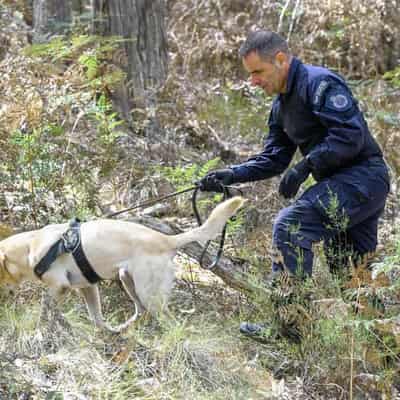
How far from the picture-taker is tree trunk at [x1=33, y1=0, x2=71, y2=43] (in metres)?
9.22

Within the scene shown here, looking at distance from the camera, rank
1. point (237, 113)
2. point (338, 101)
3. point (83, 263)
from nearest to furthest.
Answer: point (338, 101) → point (83, 263) → point (237, 113)

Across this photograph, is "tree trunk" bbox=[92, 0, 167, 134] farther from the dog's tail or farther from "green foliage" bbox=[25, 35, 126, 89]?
the dog's tail

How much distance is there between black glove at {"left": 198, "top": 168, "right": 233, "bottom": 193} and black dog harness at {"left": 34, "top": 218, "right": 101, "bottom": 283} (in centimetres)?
91

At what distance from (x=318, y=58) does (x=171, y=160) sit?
383cm

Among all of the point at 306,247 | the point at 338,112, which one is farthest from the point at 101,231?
the point at 338,112

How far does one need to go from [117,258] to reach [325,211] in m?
1.41

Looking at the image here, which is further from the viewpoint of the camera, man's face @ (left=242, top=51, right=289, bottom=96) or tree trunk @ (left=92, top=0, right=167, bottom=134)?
tree trunk @ (left=92, top=0, right=167, bottom=134)

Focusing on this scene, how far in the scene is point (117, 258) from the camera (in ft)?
15.0

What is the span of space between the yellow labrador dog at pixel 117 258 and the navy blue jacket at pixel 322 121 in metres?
0.57

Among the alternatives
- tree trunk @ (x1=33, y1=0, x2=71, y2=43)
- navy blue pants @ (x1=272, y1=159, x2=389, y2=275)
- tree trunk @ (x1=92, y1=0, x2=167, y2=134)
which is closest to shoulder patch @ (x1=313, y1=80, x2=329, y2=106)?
navy blue pants @ (x1=272, y1=159, x2=389, y2=275)

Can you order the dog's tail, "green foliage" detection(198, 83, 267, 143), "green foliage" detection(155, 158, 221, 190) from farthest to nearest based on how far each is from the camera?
"green foliage" detection(198, 83, 267, 143) → "green foliage" detection(155, 158, 221, 190) → the dog's tail

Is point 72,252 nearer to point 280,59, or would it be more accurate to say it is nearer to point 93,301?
point 93,301

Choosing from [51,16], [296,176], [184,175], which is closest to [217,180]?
[296,176]

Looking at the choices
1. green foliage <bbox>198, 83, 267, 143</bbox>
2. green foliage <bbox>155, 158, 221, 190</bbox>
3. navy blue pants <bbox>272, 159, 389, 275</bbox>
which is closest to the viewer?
navy blue pants <bbox>272, 159, 389, 275</bbox>
